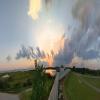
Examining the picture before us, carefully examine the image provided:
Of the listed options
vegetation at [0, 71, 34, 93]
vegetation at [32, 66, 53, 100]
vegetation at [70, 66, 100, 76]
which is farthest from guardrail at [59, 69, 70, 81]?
vegetation at [0, 71, 34, 93]

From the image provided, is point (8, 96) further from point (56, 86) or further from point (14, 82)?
point (56, 86)

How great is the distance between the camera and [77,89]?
20.1 ft

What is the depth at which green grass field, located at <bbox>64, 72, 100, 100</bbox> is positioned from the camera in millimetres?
5859

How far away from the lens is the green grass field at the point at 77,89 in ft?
19.2

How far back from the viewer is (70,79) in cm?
609

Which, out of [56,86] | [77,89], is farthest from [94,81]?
[56,86]

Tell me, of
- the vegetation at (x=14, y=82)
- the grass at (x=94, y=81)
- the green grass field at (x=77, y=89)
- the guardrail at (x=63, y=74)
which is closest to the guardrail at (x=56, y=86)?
the guardrail at (x=63, y=74)

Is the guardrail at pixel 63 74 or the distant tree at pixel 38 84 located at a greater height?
the guardrail at pixel 63 74

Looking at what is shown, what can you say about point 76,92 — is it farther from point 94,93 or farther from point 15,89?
point 15,89

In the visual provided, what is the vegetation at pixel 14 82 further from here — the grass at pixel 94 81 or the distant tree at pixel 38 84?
the distant tree at pixel 38 84

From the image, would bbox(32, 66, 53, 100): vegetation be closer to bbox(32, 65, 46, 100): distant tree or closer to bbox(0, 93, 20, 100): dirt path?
bbox(32, 65, 46, 100): distant tree

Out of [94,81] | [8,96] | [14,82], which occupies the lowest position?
[8,96]

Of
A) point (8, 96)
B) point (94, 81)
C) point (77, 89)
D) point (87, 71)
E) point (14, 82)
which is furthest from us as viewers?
point (14, 82)

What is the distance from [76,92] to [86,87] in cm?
31
